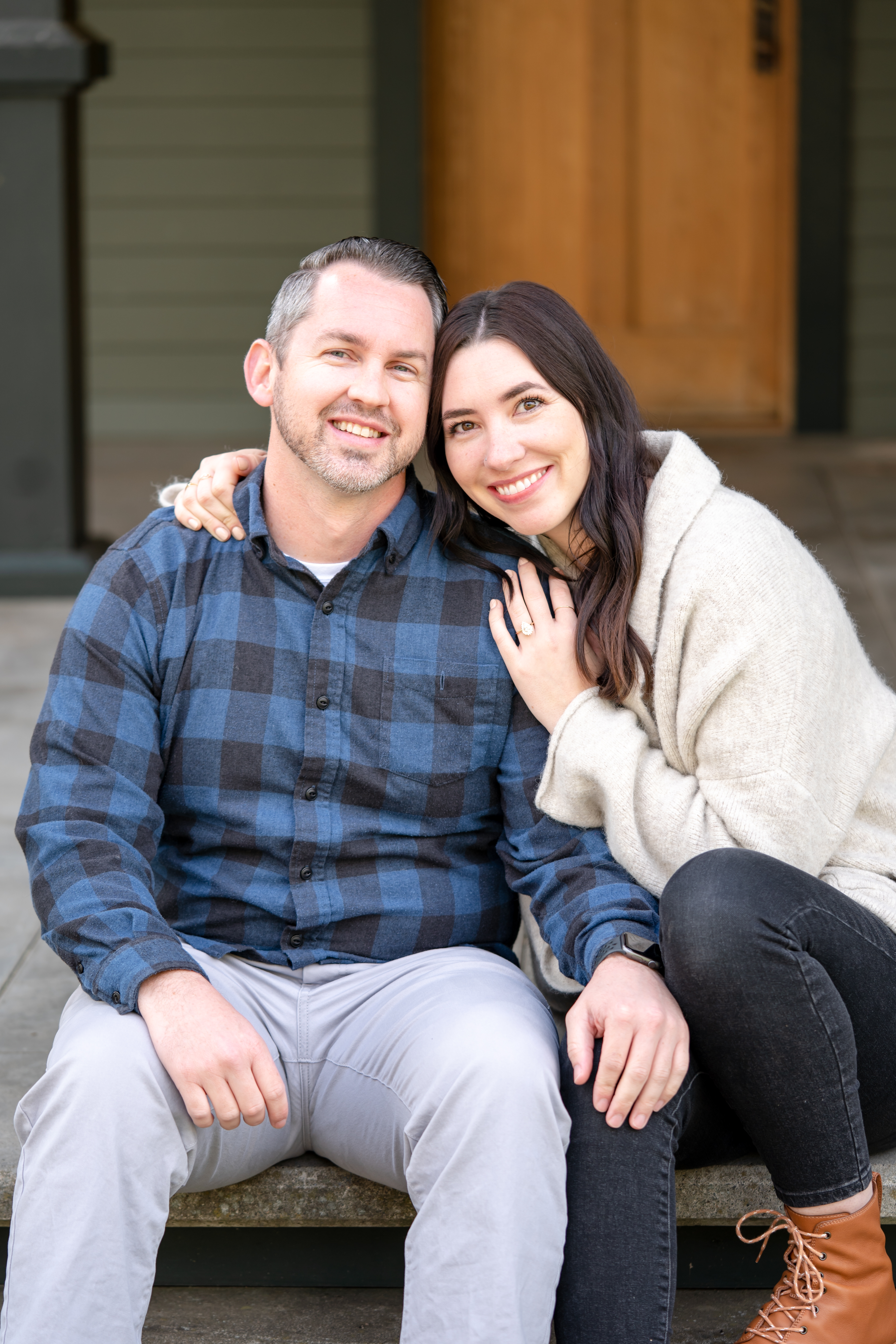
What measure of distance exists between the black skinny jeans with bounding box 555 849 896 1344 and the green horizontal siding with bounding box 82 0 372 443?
480cm

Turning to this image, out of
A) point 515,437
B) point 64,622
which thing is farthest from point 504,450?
point 64,622

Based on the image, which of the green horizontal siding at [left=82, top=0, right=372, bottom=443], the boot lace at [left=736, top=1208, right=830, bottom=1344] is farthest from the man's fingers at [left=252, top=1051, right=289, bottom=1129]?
the green horizontal siding at [left=82, top=0, right=372, bottom=443]

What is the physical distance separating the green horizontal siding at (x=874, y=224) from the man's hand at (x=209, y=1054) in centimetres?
511

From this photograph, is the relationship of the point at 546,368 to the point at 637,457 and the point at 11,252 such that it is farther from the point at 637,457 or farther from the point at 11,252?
the point at 11,252

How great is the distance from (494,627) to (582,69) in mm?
4700

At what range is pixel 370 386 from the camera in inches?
73.7

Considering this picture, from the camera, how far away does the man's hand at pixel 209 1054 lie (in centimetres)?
158

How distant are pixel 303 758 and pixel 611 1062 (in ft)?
1.74

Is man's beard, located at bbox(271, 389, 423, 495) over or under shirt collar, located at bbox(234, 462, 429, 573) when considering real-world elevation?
over

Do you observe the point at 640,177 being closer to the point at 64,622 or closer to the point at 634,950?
the point at 64,622

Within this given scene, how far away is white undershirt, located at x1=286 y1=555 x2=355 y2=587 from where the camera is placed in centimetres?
194

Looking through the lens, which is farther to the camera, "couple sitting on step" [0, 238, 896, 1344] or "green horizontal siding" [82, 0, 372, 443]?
"green horizontal siding" [82, 0, 372, 443]

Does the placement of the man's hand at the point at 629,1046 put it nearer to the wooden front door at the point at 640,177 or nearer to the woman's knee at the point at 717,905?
the woman's knee at the point at 717,905

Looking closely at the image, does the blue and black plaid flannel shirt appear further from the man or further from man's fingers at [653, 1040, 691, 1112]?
man's fingers at [653, 1040, 691, 1112]
